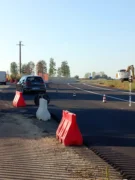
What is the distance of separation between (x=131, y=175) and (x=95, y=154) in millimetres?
1996

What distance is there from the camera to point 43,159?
8641 millimetres

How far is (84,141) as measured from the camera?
10.9 m

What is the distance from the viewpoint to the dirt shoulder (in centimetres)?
731

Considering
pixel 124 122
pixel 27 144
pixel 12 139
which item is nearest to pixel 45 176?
pixel 27 144

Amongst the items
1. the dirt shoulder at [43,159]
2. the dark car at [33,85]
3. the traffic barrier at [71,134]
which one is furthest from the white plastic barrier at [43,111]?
the dark car at [33,85]

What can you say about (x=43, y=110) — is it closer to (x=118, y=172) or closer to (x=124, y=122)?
(x=124, y=122)

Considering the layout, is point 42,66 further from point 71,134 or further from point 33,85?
point 71,134

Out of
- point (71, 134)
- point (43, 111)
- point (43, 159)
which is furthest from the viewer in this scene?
point (43, 111)

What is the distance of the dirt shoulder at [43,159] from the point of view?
7.31 meters

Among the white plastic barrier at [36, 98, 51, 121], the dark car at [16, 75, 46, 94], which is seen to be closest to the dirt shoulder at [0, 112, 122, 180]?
the white plastic barrier at [36, 98, 51, 121]

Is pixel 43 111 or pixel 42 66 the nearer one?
pixel 43 111

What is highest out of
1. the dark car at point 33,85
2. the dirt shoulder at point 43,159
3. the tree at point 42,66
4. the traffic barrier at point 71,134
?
the tree at point 42,66

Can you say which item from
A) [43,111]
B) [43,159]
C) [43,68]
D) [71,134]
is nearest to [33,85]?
[43,111]

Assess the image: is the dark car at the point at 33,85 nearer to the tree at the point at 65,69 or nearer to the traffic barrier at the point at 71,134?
the traffic barrier at the point at 71,134
